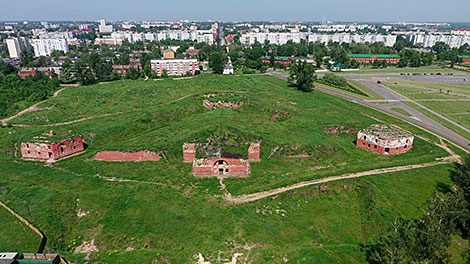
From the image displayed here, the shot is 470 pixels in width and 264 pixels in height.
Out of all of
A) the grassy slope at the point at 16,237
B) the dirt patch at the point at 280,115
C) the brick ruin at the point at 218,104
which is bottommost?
the grassy slope at the point at 16,237

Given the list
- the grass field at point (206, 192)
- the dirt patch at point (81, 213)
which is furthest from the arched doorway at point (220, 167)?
the dirt patch at point (81, 213)

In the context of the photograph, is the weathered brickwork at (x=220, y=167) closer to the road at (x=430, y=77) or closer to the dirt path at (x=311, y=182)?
the dirt path at (x=311, y=182)

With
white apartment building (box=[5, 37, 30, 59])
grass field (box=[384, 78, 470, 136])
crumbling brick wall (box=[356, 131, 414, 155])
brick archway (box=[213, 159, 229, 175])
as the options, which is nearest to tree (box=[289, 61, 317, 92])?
grass field (box=[384, 78, 470, 136])

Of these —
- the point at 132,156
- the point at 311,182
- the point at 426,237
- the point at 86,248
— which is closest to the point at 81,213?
the point at 86,248

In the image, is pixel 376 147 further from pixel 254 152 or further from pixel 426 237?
pixel 426 237

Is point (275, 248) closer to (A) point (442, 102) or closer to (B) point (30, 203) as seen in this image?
(B) point (30, 203)

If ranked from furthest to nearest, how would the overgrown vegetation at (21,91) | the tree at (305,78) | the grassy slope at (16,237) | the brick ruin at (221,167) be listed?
the tree at (305,78)
the overgrown vegetation at (21,91)
the brick ruin at (221,167)
the grassy slope at (16,237)
